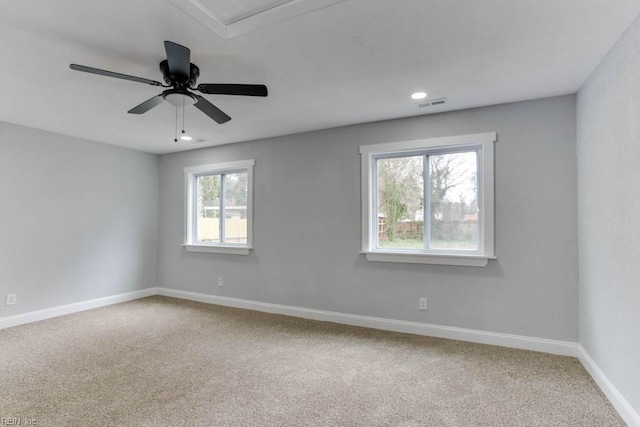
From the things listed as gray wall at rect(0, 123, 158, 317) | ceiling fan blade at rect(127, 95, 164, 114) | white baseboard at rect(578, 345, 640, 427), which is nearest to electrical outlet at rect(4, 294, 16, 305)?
gray wall at rect(0, 123, 158, 317)

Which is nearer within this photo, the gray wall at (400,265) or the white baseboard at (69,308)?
the gray wall at (400,265)

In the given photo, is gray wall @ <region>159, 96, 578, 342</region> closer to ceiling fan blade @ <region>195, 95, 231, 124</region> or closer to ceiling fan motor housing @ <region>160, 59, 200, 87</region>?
ceiling fan blade @ <region>195, 95, 231, 124</region>

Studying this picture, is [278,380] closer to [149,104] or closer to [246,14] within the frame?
[149,104]

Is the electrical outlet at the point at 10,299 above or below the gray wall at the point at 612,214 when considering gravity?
below

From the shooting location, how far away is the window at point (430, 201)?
3.39m

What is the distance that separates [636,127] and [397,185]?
7.14 ft

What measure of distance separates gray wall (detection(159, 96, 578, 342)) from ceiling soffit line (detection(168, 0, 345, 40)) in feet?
7.08

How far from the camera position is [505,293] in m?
3.25

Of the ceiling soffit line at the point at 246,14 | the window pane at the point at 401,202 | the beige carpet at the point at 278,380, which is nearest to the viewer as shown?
the ceiling soffit line at the point at 246,14

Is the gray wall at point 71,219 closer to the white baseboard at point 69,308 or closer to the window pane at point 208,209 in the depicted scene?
the white baseboard at point 69,308

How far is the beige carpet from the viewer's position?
2113 mm

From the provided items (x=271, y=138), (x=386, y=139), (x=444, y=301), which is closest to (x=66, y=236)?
(x=271, y=138)

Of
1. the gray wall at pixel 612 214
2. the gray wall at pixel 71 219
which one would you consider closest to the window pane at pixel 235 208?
the gray wall at pixel 71 219

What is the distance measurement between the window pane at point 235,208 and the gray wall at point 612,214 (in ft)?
12.9
